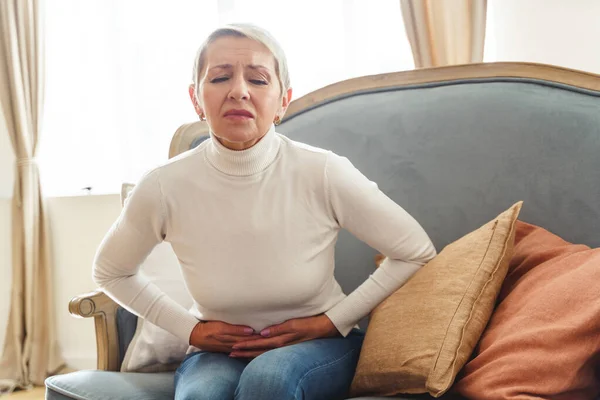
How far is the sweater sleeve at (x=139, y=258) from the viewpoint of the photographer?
4.72 feet

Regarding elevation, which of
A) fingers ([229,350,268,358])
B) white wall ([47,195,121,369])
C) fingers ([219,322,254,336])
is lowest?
white wall ([47,195,121,369])

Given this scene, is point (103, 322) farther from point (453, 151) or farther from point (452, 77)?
point (452, 77)

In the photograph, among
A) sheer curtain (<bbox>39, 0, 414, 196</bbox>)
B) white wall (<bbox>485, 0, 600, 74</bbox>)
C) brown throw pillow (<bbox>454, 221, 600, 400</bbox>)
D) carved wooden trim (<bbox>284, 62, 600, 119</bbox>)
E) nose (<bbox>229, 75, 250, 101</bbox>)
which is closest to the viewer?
brown throw pillow (<bbox>454, 221, 600, 400</bbox>)

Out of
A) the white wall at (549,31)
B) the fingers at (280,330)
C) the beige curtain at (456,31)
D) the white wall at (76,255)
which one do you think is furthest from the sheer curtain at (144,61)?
the fingers at (280,330)

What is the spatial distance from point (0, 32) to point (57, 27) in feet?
0.83

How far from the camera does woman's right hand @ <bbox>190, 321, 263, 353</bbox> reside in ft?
4.62

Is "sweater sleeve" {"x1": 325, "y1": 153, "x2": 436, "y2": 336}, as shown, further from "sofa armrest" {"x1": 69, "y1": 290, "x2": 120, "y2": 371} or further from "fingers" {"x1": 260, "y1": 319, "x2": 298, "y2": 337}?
"sofa armrest" {"x1": 69, "y1": 290, "x2": 120, "y2": 371}

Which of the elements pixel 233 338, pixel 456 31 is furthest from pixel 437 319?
pixel 456 31

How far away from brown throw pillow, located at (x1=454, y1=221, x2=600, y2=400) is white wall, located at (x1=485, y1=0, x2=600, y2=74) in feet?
3.90

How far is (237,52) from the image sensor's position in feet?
4.49

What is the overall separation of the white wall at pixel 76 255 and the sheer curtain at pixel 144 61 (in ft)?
0.30

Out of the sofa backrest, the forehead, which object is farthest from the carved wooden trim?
the forehead

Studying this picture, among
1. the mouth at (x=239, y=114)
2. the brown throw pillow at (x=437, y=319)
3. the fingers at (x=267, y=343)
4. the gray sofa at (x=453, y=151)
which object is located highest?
the mouth at (x=239, y=114)

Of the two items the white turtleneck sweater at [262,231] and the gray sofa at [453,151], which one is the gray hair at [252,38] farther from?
the gray sofa at [453,151]
